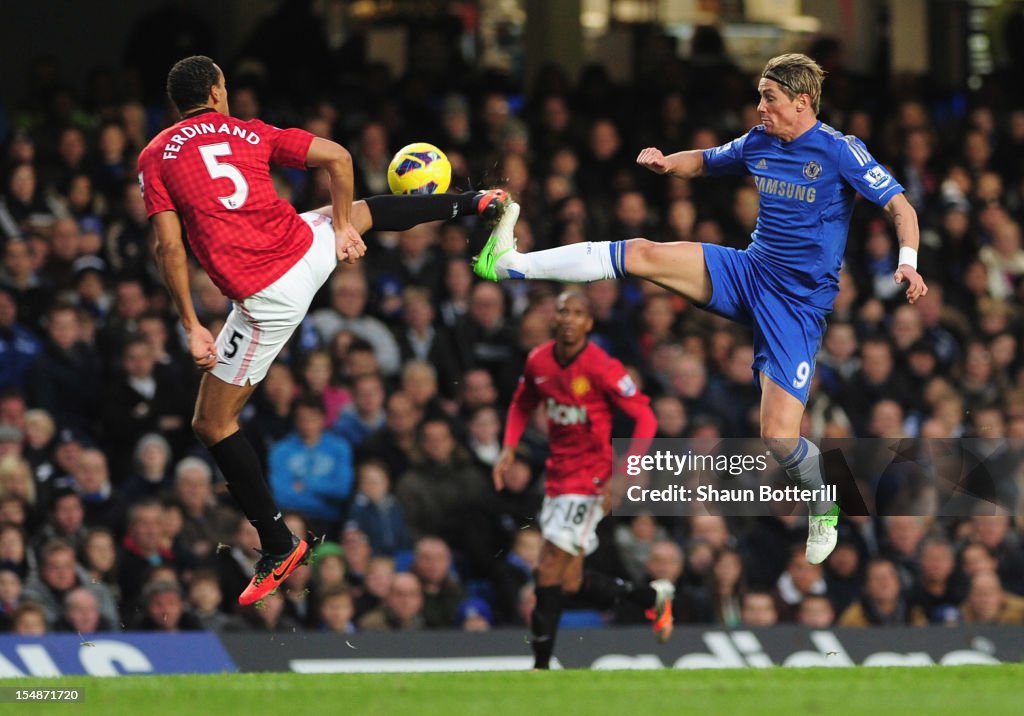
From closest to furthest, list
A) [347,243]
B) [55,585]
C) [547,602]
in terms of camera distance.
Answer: [347,243], [547,602], [55,585]

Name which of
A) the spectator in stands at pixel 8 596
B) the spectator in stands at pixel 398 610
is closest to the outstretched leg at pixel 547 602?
the spectator in stands at pixel 398 610

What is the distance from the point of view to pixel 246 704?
25.4 ft

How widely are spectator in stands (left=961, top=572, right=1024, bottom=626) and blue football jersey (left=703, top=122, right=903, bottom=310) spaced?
4.40 meters

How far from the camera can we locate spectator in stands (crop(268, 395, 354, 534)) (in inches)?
485

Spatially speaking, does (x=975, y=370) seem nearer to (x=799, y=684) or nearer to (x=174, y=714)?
(x=799, y=684)

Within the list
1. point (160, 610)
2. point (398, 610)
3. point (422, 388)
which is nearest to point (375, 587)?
point (398, 610)

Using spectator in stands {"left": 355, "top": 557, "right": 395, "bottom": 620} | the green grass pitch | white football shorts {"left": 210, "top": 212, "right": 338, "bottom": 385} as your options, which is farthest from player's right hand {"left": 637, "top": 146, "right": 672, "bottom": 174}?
spectator in stands {"left": 355, "top": 557, "right": 395, "bottom": 620}

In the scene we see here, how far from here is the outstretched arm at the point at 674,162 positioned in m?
9.12

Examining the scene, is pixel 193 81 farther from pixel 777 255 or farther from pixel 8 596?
pixel 8 596

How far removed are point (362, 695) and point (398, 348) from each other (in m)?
5.43

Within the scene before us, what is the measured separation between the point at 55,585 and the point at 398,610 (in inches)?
85.7

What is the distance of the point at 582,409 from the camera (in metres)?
11.2

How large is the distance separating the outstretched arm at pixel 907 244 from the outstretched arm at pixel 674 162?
40.6 inches

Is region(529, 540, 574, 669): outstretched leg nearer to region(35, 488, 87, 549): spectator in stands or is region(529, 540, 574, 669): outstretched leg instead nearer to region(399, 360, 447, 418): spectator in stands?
region(399, 360, 447, 418): spectator in stands
